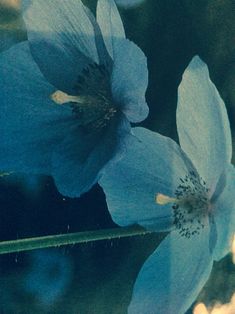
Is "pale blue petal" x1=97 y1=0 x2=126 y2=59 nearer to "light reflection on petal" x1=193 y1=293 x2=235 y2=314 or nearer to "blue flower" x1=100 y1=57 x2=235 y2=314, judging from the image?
"blue flower" x1=100 y1=57 x2=235 y2=314

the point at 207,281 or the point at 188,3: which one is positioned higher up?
the point at 188,3

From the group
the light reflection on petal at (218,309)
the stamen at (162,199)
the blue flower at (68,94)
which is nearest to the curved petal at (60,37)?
the blue flower at (68,94)

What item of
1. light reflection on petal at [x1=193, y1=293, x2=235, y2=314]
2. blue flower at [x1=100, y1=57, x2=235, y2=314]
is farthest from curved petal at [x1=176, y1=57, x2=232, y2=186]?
light reflection on petal at [x1=193, y1=293, x2=235, y2=314]

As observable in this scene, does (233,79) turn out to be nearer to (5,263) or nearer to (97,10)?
(97,10)

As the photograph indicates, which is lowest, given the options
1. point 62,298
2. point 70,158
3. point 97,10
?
point 62,298

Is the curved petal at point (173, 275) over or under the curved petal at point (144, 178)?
under

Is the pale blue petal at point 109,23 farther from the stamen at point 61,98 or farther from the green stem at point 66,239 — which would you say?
the green stem at point 66,239

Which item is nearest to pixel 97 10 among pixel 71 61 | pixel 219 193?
pixel 71 61
